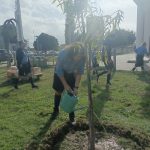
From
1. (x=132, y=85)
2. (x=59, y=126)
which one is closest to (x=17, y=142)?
(x=59, y=126)

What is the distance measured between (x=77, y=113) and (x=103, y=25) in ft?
12.1

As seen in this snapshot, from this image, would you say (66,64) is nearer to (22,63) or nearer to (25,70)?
(22,63)

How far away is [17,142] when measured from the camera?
20.9 feet

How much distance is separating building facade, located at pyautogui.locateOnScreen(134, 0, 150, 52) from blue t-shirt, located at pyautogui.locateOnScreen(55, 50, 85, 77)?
33.8 metres

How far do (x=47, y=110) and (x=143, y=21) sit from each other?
1369 inches

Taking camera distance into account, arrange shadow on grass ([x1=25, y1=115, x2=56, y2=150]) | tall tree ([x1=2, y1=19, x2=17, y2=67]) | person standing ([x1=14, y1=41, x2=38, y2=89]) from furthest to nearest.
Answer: tall tree ([x1=2, y1=19, x2=17, y2=67])
person standing ([x1=14, y1=41, x2=38, y2=89])
shadow on grass ([x1=25, y1=115, x2=56, y2=150])

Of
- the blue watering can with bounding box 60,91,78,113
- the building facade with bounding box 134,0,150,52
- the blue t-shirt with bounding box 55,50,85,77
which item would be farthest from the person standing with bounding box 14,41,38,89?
the building facade with bounding box 134,0,150,52

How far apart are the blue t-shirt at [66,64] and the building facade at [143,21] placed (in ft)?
111

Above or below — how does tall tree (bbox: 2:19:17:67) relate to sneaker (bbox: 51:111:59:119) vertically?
above

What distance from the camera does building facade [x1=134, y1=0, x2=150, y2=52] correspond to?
39.7m

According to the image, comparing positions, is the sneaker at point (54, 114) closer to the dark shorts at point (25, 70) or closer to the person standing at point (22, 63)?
the person standing at point (22, 63)

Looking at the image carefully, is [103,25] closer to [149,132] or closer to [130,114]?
[149,132]

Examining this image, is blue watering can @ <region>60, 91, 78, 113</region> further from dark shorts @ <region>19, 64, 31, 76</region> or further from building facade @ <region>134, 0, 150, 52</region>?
building facade @ <region>134, 0, 150, 52</region>

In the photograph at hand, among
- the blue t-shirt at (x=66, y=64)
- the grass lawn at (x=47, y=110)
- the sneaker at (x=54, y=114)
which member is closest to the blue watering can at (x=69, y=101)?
the blue t-shirt at (x=66, y=64)
